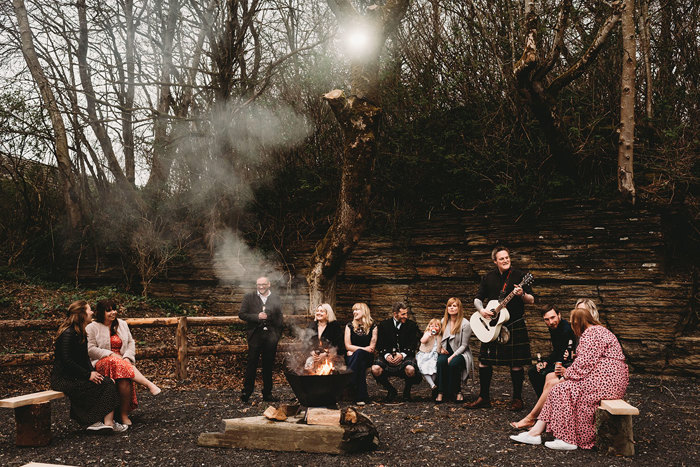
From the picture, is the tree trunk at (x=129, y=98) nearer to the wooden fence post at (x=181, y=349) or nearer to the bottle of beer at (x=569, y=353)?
the wooden fence post at (x=181, y=349)

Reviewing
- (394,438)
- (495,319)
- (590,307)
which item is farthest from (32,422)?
(590,307)

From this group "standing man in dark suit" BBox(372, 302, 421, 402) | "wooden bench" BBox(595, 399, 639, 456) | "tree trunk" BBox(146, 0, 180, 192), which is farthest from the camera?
"tree trunk" BBox(146, 0, 180, 192)

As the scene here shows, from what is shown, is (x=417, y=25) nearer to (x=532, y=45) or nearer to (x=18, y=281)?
(x=532, y=45)

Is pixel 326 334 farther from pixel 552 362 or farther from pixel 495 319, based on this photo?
pixel 552 362

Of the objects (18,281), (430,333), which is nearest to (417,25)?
(430,333)

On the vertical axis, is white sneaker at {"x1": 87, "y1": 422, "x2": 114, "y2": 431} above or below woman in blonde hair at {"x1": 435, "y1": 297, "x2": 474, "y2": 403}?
below

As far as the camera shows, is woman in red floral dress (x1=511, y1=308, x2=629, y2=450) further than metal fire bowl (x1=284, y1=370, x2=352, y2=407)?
No

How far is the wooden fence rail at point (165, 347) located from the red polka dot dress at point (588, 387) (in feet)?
14.3

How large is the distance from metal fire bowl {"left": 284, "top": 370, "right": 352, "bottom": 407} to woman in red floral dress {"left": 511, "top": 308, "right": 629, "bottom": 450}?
1731 mm

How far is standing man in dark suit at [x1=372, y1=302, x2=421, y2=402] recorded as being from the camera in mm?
6840

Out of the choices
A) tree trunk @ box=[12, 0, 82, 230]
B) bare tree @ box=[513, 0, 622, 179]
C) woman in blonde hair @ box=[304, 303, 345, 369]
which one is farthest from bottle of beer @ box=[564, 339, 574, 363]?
tree trunk @ box=[12, 0, 82, 230]

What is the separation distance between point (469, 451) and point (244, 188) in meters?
9.07

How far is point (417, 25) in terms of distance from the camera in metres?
11.3

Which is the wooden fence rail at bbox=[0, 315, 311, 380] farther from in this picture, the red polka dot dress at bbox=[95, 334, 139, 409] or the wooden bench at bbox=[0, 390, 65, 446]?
the wooden bench at bbox=[0, 390, 65, 446]
